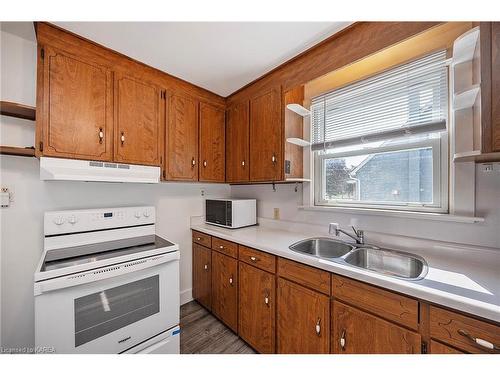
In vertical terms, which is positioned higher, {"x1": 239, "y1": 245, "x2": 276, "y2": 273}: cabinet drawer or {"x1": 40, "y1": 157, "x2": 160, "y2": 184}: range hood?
{"x1": 40, "y1": 157, "x2": 160, "y2": 184}: range hood

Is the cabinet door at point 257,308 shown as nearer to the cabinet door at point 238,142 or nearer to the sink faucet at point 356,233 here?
the sink faucet at point 356,233

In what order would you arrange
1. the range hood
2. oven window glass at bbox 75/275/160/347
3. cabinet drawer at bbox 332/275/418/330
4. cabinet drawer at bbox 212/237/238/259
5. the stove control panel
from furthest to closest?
cabinet drawer at bbox 212/237/238/259 < the stove control panel < the range hood < oven window glass at bbox 75/275/160/347 < cabinet drawer at bbox 332/275/418/330

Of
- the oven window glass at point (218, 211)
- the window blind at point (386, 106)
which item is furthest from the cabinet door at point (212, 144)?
the window blind at point (386, 106)

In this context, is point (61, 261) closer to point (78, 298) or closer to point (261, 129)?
point (78, 298)

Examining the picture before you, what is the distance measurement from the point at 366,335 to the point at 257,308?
793 millimetres

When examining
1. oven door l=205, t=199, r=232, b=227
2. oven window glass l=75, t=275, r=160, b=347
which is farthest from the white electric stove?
oven door l=205, t=199, r=232, b=227

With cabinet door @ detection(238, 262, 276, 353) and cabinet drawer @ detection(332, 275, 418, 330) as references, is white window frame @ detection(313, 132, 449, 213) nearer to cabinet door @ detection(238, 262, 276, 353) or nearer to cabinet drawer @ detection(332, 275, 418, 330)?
cabinet drawer @ detection(332, 275, 418, 330)

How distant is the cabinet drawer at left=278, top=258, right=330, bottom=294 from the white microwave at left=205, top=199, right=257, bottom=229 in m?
0.79

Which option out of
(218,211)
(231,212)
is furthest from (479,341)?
(218,211)

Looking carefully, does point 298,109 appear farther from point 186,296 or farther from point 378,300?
point 186,296

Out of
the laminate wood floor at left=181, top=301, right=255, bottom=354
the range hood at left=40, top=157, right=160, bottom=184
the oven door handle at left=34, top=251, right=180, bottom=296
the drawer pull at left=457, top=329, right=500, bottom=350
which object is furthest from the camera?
the laminate wood floor at left=181, top=301, right=255, bottom=354

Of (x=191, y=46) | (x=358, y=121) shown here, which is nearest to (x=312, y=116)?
(x=358, y=121)

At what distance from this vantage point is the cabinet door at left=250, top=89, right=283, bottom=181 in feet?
5.95

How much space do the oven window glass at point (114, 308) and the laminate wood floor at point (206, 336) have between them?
1.79 feet
